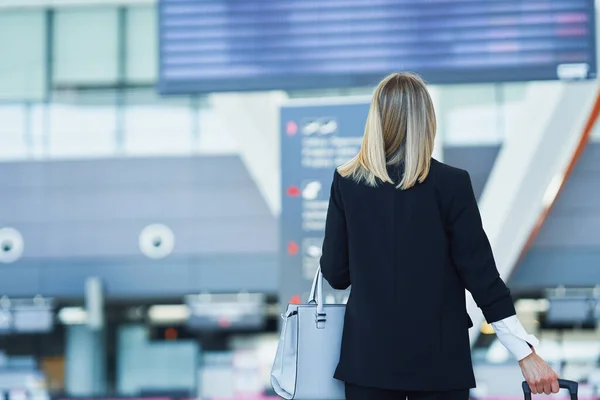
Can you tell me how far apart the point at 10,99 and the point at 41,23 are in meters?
1.34

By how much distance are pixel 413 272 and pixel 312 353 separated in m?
0.34

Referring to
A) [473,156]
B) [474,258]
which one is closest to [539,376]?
[474,258]

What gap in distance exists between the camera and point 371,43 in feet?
17.5

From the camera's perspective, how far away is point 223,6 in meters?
5.46

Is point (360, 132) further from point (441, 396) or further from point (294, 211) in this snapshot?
point (441, 396)

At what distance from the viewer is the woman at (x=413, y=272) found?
2.11 metres

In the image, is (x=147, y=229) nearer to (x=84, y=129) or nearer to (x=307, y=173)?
(x=84, y=129)

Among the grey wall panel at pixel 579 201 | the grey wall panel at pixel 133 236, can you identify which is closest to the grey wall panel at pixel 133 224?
the grey wall panel at pixel 133 236

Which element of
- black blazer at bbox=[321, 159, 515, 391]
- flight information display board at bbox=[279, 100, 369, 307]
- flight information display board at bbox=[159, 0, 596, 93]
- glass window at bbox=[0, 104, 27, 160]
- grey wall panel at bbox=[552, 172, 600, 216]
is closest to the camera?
black blazer at bbox=[321, 159, 515, 391]

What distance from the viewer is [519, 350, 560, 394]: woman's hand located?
84.0 inches

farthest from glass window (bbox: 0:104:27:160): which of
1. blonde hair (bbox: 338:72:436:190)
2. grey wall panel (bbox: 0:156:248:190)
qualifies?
blonde hair (bbox: 338:72:436:190)

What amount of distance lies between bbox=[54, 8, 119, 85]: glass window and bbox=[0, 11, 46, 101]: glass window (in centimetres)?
24

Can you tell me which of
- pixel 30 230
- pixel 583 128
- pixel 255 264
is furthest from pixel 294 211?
pixel 30 230

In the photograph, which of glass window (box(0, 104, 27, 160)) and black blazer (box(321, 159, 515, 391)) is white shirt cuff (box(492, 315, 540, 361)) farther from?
glass window (box(0, 104, 27, 160))
